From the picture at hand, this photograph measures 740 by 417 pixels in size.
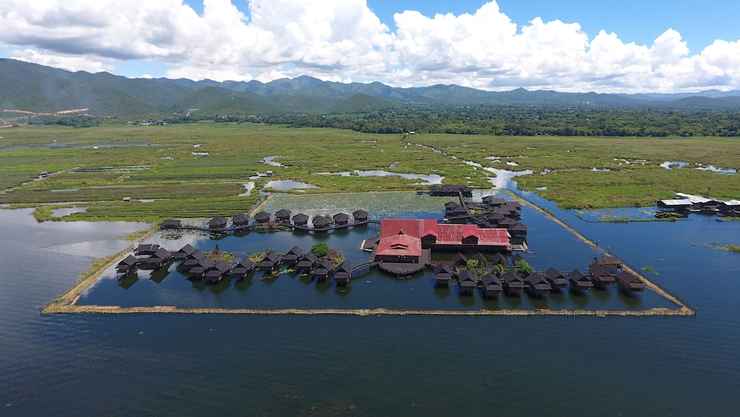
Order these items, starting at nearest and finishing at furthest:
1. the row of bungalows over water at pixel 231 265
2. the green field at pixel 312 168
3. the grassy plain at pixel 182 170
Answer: the row of bungalows over water at pixel 231 265
the grassy plain at pixel 182 170
the green field at pixel 312 168

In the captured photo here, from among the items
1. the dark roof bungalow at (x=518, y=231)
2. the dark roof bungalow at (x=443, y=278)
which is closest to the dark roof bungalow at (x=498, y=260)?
the dark roof bungalow at (x=443, y=278)

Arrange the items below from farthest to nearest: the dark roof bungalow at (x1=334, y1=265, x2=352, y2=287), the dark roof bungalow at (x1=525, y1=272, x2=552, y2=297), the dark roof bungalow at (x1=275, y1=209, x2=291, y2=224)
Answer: the dark roof bungalow at (x1=275, y1=209, x2=291, y2=224) < the dark roof bungalow at (x1=334, y1=265, x2=352, y2=287) < the dark roof bungalow at (x1=525, y1=272, x2=552, y2=297)

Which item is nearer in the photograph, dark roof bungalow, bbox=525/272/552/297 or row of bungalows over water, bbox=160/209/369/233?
dark roof bungalow, bbox=525/272/552/297

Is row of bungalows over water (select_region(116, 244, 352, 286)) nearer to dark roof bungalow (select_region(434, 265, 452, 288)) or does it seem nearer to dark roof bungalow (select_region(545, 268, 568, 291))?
dark roof bungalow (select_region(434, 265, 452, 288))

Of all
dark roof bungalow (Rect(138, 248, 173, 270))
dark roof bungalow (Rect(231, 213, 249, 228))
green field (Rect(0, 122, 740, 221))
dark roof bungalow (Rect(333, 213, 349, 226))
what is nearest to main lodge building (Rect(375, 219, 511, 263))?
dark roof bungalow (Rect(333, 213, 349, 226))

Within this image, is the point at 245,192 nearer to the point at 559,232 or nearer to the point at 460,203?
the point at 460,203

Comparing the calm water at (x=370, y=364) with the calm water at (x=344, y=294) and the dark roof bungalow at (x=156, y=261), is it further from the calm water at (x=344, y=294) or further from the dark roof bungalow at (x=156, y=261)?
the dark roof bungalow at (x=156, y=261)
